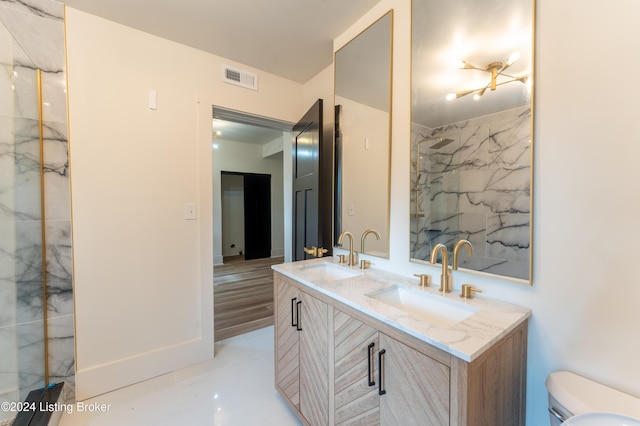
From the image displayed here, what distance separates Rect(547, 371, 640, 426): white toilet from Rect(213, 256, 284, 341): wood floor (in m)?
2.40

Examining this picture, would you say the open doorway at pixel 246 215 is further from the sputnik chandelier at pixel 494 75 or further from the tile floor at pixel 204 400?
the sputnik chandelier at pixel 494 75

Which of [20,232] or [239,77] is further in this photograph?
[239,77]

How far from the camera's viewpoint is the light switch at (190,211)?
2023 millimetres

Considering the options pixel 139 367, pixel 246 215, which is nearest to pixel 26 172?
pixel 139 367

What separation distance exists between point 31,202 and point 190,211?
874 millimetres

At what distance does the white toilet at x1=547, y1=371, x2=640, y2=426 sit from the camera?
0.74 meters

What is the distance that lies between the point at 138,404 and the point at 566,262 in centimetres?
243

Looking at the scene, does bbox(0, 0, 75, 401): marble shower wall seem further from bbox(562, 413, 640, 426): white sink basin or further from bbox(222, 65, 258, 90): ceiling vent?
bbox(562, 413, 640, 426): white sink basin

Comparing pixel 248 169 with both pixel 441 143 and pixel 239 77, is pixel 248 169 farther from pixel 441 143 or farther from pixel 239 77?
pixel 441 143

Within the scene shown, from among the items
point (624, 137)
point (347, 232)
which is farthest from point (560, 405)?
point (347, 232)

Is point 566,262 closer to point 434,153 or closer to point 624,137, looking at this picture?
point 624,137

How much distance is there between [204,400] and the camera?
5.37 ft

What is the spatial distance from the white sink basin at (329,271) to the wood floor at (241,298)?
1370 mm

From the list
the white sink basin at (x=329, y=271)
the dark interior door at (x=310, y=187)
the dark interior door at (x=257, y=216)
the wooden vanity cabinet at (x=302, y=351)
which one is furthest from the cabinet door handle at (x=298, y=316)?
the dark interior door at (x=257, y=216)
